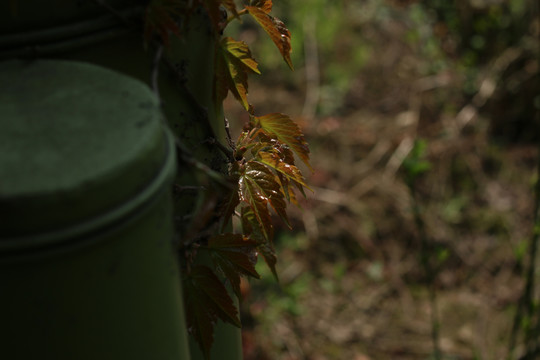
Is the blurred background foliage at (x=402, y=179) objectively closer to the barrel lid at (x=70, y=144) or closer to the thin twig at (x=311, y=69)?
the thin twig at (x=311, y=69)

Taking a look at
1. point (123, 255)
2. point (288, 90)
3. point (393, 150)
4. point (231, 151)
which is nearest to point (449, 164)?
point (393, 150)

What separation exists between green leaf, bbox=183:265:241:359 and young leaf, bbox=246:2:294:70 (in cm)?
41

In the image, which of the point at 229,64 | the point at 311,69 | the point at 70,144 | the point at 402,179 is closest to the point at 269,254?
the point at 229,64

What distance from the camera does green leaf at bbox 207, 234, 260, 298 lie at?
3.25 feet

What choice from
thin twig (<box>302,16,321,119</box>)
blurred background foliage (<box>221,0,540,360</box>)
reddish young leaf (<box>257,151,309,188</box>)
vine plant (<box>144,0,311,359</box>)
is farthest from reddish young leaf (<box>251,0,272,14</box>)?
thin twig (<box>302,16,321,119</box>)

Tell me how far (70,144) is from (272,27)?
509mm

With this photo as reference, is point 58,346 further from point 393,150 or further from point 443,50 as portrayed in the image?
point 443,50

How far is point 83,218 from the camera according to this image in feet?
1.91

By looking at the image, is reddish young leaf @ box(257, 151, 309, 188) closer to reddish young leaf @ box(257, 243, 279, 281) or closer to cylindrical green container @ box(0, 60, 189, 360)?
reddish young leaf @ box(257, 243, 279, 281)

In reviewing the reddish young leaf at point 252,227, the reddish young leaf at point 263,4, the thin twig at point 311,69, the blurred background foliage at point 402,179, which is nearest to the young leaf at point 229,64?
the reddish young leaf at point 263,4

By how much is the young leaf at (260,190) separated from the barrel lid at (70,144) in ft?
1.18

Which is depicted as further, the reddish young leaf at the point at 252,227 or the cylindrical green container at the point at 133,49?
the reddish young leaf at the point at 252,227

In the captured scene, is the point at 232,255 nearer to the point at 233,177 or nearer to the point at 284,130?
the point at 233,177

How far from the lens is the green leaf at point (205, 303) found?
940 millimetres
